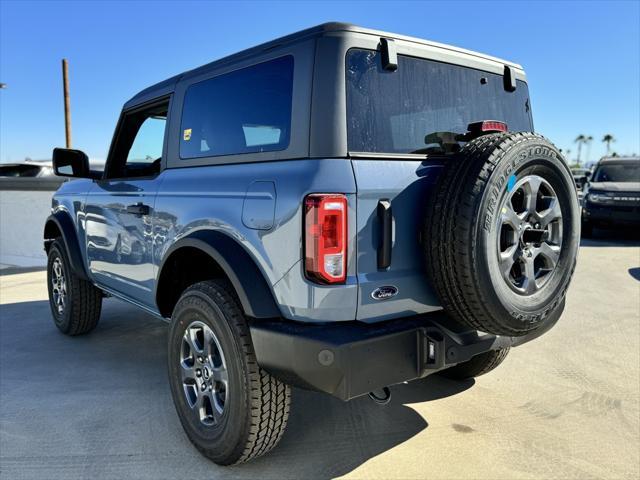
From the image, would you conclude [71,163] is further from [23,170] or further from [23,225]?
[23,170]

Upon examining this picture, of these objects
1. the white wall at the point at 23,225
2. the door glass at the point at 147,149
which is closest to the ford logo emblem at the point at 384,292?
the door glass at the point at 147,149

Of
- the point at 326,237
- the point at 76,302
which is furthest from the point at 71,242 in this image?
the point at 326,237

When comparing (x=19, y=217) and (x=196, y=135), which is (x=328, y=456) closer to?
(x=196, y=135)

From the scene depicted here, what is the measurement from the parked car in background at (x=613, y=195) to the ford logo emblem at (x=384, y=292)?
32.7 feet

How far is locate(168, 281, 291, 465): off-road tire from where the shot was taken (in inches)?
88.0

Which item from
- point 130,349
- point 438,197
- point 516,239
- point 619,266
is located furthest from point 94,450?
point 619,266

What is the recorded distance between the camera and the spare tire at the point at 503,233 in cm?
200

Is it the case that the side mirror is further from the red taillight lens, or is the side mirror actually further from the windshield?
the windshield

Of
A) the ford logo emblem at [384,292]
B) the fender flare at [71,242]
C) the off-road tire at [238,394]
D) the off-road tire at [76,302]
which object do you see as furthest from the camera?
the off-road tire at [76,302]

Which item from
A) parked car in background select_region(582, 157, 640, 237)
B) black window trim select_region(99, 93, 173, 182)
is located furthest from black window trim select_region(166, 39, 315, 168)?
parked car in background select_region(582, 157, 640, 237)

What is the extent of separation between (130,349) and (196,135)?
7.17 ft

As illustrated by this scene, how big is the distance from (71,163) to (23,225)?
20.4 feet

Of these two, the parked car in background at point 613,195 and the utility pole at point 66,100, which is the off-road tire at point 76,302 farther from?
the utility pole at point 66,100

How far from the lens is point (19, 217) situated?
356 inches
